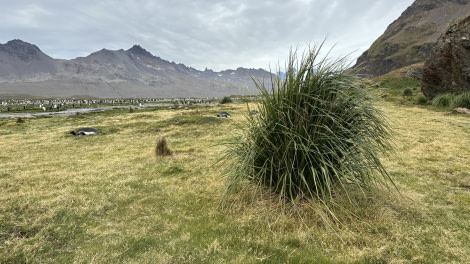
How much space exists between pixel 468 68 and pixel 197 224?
22.5 m

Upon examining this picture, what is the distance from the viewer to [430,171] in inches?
269

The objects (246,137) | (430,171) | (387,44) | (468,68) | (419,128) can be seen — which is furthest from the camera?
(387,44)

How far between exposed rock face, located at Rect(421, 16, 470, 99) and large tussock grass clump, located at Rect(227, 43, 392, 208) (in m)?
19.5

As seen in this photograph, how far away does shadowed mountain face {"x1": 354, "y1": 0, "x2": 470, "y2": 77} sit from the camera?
92.4 m

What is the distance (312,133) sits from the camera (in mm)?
4609

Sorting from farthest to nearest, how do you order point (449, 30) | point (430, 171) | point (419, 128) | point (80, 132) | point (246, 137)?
point (449, 30) → point (80, 132) → point (419, 128) → point (430, 171) → point (246, 137)

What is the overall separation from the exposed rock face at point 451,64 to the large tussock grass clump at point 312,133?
63.9 ft

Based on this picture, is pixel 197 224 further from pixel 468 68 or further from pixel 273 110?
pixel 468 68

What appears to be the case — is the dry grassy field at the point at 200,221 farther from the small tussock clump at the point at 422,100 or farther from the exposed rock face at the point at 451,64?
the small tussock clump at the point at 422,100

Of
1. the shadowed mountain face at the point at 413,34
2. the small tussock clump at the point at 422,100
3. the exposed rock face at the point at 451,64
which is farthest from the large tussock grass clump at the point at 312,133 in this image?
the shadowed mountain face at the point at 413,34

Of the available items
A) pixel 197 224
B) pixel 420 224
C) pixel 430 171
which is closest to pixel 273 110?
pixel 197 224

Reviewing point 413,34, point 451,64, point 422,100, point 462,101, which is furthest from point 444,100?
point 413,34

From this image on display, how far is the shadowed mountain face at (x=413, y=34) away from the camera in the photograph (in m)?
92.4

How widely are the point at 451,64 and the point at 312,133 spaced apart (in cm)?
2192
